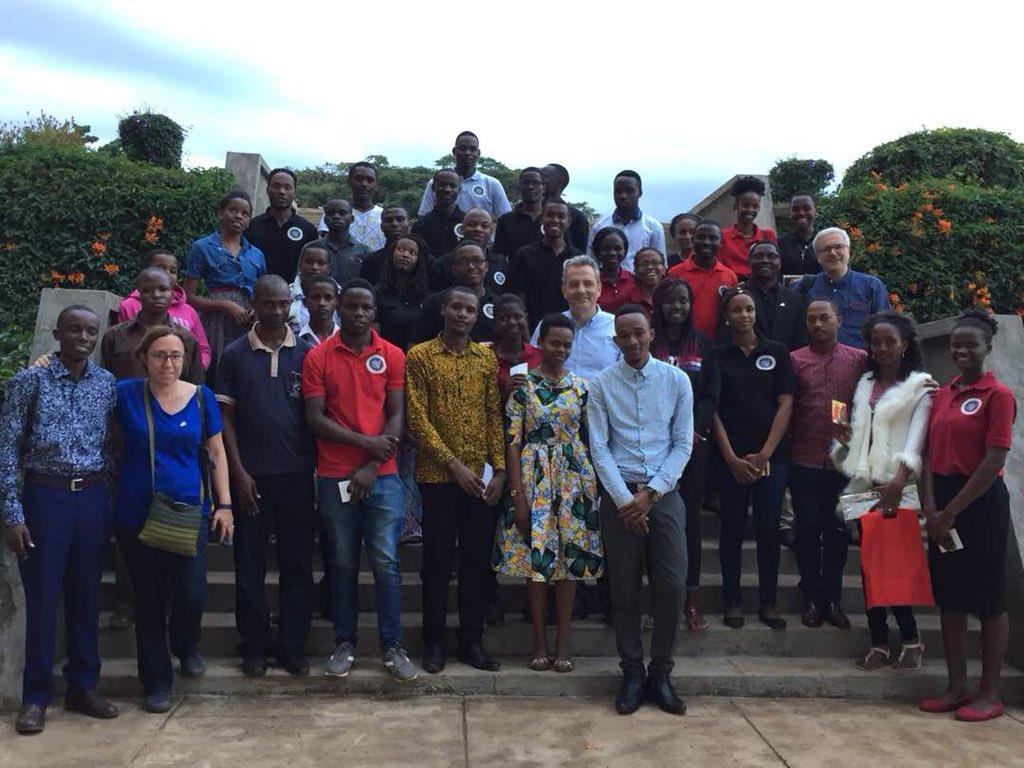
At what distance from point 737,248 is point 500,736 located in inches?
181

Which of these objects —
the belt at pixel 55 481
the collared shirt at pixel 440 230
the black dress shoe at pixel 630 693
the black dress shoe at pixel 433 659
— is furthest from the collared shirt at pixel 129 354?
the collared shirt at pixel 440 230

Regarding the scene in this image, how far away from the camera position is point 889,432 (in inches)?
201

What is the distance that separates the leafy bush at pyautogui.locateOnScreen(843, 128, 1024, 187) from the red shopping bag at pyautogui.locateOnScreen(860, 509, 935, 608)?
7449 millimetres

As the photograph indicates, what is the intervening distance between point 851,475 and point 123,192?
22.6 feet

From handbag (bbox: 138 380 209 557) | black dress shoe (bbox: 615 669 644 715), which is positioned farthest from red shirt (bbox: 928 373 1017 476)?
handbag (bbox: 138 380 209 557)

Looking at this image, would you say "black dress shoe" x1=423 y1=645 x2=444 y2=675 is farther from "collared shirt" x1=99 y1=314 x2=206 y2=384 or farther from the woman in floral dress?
"collared shirt" x1=99 y1=314 x2=206 y2=384

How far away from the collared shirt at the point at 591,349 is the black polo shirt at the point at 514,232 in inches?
78.6

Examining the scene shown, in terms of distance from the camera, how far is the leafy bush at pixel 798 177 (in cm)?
1265

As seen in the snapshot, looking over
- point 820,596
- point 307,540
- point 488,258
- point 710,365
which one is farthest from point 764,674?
point 488,258

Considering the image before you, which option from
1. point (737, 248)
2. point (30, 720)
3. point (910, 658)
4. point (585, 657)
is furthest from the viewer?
point (737, 248)

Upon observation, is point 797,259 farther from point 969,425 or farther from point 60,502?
point 60,502

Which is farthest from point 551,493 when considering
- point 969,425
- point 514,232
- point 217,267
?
point 514,232

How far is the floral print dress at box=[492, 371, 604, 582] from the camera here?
193 inches

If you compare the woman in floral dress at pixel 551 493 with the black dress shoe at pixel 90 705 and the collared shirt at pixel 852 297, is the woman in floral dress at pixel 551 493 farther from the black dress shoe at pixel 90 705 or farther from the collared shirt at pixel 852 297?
the collared shirt at pixel 852 297
